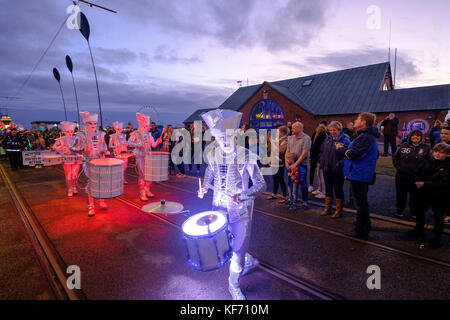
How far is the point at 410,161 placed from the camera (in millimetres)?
4812

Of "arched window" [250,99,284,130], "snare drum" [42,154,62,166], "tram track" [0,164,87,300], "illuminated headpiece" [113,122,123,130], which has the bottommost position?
"tram track" [0,164,87,300]

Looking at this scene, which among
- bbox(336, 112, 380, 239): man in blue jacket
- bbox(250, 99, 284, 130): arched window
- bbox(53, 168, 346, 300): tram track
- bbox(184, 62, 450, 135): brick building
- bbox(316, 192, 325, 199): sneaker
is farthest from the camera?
bbox(250, 99, 284, 130): arched window

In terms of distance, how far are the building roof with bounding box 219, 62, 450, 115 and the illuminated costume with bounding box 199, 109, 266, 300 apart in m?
20.0

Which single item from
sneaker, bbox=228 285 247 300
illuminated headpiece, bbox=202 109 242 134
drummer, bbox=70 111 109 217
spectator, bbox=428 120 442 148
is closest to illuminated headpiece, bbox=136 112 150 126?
drummer, bbox=70 111 109 217

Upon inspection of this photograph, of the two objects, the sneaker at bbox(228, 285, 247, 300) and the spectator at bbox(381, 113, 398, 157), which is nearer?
the sneaker at bbox(228, 285, 247, 300)

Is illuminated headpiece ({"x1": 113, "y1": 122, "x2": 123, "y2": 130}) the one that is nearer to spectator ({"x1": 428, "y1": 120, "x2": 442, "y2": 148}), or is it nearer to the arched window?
spectator ({"x1": 428, "y1": 120, "x2": 442, "y2": 148})

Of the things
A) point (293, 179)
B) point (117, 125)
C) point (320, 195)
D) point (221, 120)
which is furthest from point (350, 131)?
point (117, 125)

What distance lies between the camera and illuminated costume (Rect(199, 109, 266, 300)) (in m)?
2.57

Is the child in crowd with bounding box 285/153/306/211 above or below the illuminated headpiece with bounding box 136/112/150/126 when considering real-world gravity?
below

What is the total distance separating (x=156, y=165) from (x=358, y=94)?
68.4 feet

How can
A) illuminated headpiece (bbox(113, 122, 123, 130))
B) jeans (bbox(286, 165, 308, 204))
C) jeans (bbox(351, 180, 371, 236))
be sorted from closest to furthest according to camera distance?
jeans (bbox(351, 180, 371, 236))
jeans (bbox(286, 165, 308, 204))
illuminated headpiece (bbox(113, 122, 123, 130))

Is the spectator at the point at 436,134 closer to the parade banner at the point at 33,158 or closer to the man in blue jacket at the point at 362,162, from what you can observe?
the man in blue jacket at the point at 362,162

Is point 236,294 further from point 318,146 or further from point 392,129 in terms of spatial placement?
point 392,129

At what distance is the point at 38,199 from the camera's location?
7.06 meters
